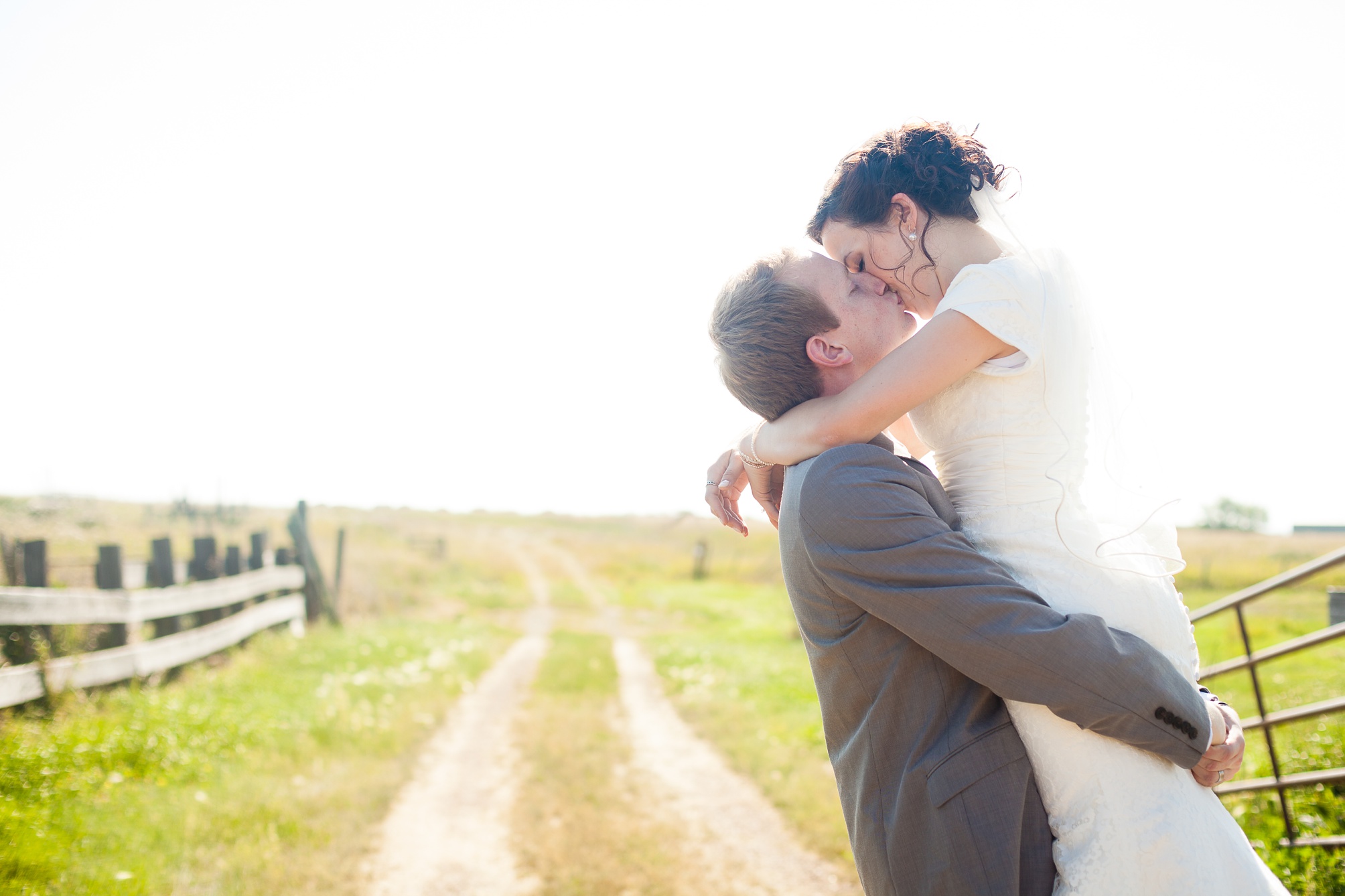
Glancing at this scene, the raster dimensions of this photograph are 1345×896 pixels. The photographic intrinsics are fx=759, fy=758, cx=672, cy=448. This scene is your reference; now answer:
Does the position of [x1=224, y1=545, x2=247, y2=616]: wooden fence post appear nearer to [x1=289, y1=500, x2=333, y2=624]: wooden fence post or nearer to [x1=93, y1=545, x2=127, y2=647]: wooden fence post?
[x1=289, y1=500, x2=333, y2=624]: wooden fence post

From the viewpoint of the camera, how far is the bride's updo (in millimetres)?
1855

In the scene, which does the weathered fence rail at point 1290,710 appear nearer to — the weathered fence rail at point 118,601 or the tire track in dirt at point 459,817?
the tire track in dirt at point 459,817

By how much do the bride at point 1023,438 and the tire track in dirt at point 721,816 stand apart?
3671mm

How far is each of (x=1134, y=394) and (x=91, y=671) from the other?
719 centimetres

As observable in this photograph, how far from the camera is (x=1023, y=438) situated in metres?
1.72

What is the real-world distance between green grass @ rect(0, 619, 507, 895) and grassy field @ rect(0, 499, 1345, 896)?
2 centimetres

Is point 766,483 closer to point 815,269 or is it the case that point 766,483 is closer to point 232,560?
point 815,269

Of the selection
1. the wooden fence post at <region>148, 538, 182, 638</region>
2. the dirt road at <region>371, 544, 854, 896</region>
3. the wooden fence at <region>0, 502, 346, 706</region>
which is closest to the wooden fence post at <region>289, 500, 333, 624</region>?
the wooden fence at <region>0, 502, 346, 706</region>

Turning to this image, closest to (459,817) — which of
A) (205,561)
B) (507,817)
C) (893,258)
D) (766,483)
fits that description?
(507,817)

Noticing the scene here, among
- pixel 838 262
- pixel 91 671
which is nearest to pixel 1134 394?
pixel 838 262

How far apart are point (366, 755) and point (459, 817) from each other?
4.77ft

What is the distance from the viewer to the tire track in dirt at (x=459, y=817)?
4707 mm

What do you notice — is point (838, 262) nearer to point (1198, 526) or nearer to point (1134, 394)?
point (1134, 394)

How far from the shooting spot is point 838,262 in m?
1.96
